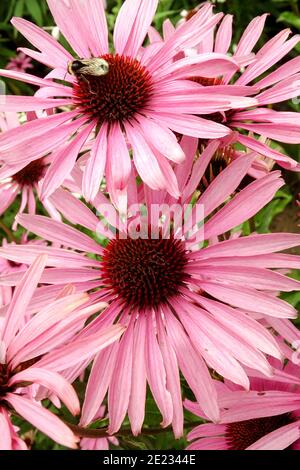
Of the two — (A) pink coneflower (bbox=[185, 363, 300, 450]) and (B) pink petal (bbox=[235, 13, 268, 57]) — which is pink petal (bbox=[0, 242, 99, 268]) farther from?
(B) pink petal (bbox=[235, 13, 268, 57])

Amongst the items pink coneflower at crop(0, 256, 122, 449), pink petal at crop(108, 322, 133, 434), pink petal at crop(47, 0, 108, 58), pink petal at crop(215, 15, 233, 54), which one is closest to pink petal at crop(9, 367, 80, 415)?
pink coneflower at crop(0, 256, 122, 449)

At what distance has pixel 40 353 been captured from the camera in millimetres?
557

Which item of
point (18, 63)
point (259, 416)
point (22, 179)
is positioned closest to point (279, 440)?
point (259, 416)

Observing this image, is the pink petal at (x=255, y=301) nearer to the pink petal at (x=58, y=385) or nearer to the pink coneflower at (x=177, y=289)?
the pink coneflower at (x=177, y=289)

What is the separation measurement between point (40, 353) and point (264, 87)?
48 cm

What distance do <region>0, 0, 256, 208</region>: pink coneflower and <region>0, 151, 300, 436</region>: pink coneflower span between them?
0.06m

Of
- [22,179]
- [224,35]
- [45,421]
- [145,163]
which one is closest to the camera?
[45,421]

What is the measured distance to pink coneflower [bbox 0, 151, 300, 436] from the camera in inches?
24.2

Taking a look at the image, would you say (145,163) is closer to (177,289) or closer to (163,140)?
(163,140)

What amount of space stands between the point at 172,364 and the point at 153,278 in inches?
5.1

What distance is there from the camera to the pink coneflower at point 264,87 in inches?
27.4

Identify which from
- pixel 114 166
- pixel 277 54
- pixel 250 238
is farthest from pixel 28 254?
pixel 277 54

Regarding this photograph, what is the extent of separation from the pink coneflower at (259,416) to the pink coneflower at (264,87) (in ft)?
0.94

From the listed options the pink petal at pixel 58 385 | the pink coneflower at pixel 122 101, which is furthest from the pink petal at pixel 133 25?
the pink petal at pixel 58 385
